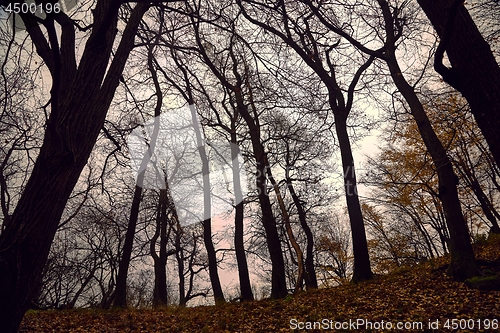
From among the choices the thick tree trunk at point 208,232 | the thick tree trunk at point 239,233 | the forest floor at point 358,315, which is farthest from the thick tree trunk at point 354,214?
the thick tree trunk at point 208,232

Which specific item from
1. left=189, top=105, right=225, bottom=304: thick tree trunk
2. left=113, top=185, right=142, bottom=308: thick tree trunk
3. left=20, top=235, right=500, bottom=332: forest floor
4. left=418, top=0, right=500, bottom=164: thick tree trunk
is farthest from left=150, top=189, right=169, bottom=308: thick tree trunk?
left=418, top=0, right=500, bottom=164: thick tree trunk

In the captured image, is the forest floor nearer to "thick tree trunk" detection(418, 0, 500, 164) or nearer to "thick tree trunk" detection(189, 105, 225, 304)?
"thick tree trunk" detection(418, 0, 500, 164)

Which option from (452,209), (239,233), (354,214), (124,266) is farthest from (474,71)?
(124,266)

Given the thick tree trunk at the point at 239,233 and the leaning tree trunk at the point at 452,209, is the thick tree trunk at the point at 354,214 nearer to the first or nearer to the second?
the leaning tree trunk at the point at 452,209

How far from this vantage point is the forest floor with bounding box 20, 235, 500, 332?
3.98m

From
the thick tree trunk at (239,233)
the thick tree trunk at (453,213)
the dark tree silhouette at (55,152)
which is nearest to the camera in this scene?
the dark tree silhouette at (55,152)

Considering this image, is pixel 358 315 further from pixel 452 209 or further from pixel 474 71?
pixel 474 71

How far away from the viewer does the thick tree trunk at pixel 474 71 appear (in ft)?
8.91

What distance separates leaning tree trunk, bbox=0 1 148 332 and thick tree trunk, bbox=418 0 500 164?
3108 mm

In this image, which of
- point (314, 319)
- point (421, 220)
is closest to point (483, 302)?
point (314, 319)

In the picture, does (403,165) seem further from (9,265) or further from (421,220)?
(9,265)

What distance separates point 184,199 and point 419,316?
12.4 meters

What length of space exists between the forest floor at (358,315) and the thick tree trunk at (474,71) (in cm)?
245

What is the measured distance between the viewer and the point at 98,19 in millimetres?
3201
